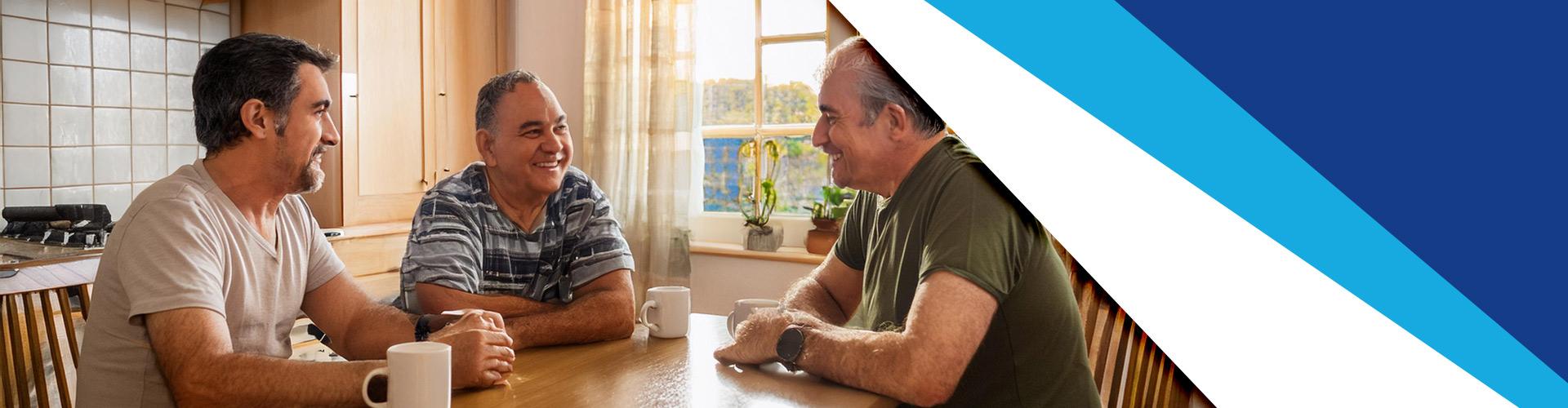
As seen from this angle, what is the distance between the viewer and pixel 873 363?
104 cm

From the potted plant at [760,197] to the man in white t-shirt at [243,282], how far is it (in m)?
1.78

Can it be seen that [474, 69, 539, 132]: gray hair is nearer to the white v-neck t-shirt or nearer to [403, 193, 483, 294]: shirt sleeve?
[403, 193, 483, 294]: shirt sleeve

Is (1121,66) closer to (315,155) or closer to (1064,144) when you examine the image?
(1064,144)

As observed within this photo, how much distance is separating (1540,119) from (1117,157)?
10 cm

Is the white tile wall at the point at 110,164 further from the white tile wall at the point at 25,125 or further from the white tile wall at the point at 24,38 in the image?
the white tile wall at the point at 24,38

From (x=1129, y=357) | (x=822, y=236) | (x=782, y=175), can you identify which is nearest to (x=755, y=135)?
(x=782, y=175)

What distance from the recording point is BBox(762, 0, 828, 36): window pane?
313 centimetres

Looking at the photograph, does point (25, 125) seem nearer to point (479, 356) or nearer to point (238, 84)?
point (238, 84)

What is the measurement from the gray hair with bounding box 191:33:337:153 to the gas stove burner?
1210mm

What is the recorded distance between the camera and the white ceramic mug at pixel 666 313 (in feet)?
4.54

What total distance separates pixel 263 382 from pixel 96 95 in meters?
2.00

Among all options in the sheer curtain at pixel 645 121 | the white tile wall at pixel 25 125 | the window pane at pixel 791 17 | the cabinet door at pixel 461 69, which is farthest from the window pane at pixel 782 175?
the white tile wall at pixel 25 125

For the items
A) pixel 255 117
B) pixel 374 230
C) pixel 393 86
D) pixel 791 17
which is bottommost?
pixel 374 230

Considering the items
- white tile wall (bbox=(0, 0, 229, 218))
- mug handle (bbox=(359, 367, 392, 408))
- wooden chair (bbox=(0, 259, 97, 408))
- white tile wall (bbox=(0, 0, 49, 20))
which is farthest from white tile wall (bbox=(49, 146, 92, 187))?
mug handle (bbox=(359, 367, 392, 408))
